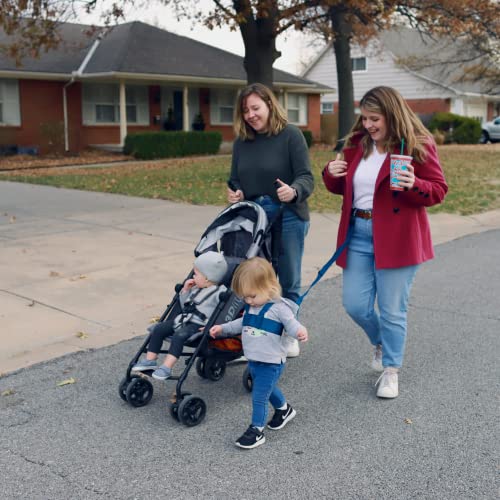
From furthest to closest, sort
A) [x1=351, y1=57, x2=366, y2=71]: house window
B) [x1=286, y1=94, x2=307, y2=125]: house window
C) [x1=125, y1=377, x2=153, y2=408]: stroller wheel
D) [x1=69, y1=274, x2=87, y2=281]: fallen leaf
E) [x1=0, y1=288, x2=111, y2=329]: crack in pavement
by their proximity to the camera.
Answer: [x1=351, y1=57, x2=366, y2=71]: house window
[x1=286, y1=94, x2=307, y2=125]: house window
[x1=69, y1=274, x2=87, y2=281]: fallen leaf
[x1=0, y1=288, x2=111, y2=329]: crack in pavement
[x1=125, y1=377, x2=153, y2=408]: stroller wheel

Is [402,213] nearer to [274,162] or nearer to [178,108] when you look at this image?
[274,162]

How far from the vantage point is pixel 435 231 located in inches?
425

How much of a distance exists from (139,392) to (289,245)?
149cm

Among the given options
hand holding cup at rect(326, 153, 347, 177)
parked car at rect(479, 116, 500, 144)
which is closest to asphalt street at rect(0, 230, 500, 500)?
hand holding cup at rect(326, 153, 347, 177)

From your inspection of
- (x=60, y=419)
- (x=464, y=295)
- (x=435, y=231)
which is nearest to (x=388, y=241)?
(x=60, y=419)

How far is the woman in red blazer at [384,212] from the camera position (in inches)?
163

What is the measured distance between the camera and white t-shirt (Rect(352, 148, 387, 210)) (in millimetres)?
4301

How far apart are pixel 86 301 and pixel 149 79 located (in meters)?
20.3

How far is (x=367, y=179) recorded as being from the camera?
14.2 ft

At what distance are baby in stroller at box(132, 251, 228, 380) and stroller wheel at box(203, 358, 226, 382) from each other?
1.57 feet

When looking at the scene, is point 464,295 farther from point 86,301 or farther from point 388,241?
point 86,301

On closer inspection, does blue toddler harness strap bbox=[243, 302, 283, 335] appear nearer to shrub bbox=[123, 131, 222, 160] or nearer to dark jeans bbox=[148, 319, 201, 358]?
dark jeans bbox=[148, 319, 201, 358]

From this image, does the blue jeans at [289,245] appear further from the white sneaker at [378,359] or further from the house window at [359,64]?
the house window at [359,64]

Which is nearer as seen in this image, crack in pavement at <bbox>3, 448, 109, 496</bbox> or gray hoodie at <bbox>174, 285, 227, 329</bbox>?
crack in pavement at <bbox>3, 448, 109, 496</bbox>
